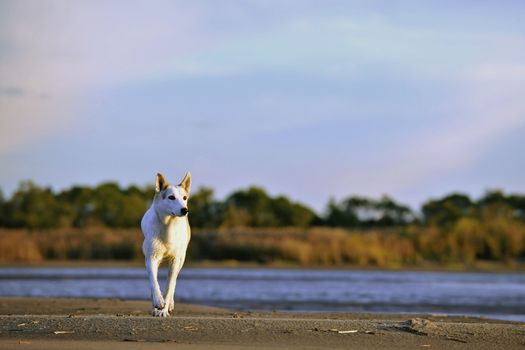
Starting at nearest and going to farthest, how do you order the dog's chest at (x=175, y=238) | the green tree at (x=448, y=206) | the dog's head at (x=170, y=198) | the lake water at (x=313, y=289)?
the dog's head at (x=170, y=198) → the dog's chest at (x=175, y=238) → the lake water at (x=313, y=289) → the green tree at (x=448, y=206)

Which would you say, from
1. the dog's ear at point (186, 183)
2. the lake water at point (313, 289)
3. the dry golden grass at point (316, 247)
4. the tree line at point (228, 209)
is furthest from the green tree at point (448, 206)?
the dog's ear at point (186, 183)

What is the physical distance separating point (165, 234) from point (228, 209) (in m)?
70.9

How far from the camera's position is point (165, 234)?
13.9 metres

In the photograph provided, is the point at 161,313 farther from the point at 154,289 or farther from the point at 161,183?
the point at 161,183

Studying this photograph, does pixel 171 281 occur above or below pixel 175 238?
below

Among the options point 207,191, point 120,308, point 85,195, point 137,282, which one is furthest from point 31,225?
point 120,308

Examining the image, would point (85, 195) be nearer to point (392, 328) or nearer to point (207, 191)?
point (207, 191)

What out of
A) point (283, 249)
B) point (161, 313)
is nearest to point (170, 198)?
point (161, 313)

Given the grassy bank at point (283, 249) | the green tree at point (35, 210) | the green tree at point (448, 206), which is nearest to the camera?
the grassy bank at point (283, 249)

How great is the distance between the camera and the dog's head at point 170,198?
13.5 m

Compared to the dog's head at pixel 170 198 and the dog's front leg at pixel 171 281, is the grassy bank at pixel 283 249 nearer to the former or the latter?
the dog's front leg at pixel 171 281

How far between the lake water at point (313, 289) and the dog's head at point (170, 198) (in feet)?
29.0

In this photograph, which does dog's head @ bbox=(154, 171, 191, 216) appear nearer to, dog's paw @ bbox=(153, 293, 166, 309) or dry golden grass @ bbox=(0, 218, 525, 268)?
dog's paw @ bbox=(153, 293, 166, 309)

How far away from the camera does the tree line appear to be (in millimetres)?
76438
